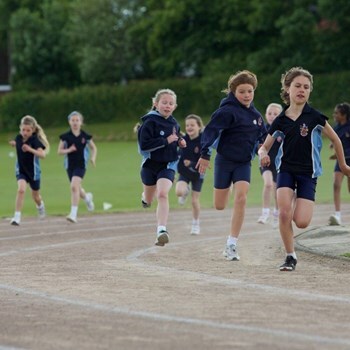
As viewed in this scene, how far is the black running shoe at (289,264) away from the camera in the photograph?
12.7m

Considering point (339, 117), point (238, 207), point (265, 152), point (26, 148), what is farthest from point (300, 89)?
point (26, 148)

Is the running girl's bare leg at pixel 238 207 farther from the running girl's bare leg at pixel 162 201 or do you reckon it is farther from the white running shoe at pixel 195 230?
the white running shoe at pixel 195 230

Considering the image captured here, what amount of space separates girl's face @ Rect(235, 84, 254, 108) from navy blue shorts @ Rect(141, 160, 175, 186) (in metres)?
1.85

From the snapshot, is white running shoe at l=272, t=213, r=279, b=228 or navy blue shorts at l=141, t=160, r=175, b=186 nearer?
navy blue shorts at l=141, t=160, r=175, b=186

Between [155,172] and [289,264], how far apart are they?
359cm

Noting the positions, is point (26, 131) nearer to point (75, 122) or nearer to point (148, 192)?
point (75, 122)

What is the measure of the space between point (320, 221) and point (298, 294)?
34.3 ft

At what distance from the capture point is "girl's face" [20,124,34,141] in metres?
21.8

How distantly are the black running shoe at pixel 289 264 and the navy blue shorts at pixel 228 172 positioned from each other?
1.77 m

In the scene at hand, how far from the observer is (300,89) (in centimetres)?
1291

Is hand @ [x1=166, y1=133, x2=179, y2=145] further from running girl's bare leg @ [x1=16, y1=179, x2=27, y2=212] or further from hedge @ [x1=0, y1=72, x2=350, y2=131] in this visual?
hedge @ [x1=0, y1=72, x2=350, y2=131]

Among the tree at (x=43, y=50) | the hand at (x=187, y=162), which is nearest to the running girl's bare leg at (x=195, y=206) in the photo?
the hand at (x=187, y=162)

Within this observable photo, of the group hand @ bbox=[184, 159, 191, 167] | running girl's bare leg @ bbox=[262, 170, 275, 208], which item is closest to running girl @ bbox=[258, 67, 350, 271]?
hand @ bbox=[184, 159, 191, 167]

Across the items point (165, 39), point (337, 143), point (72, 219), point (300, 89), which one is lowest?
point (72, 219)
